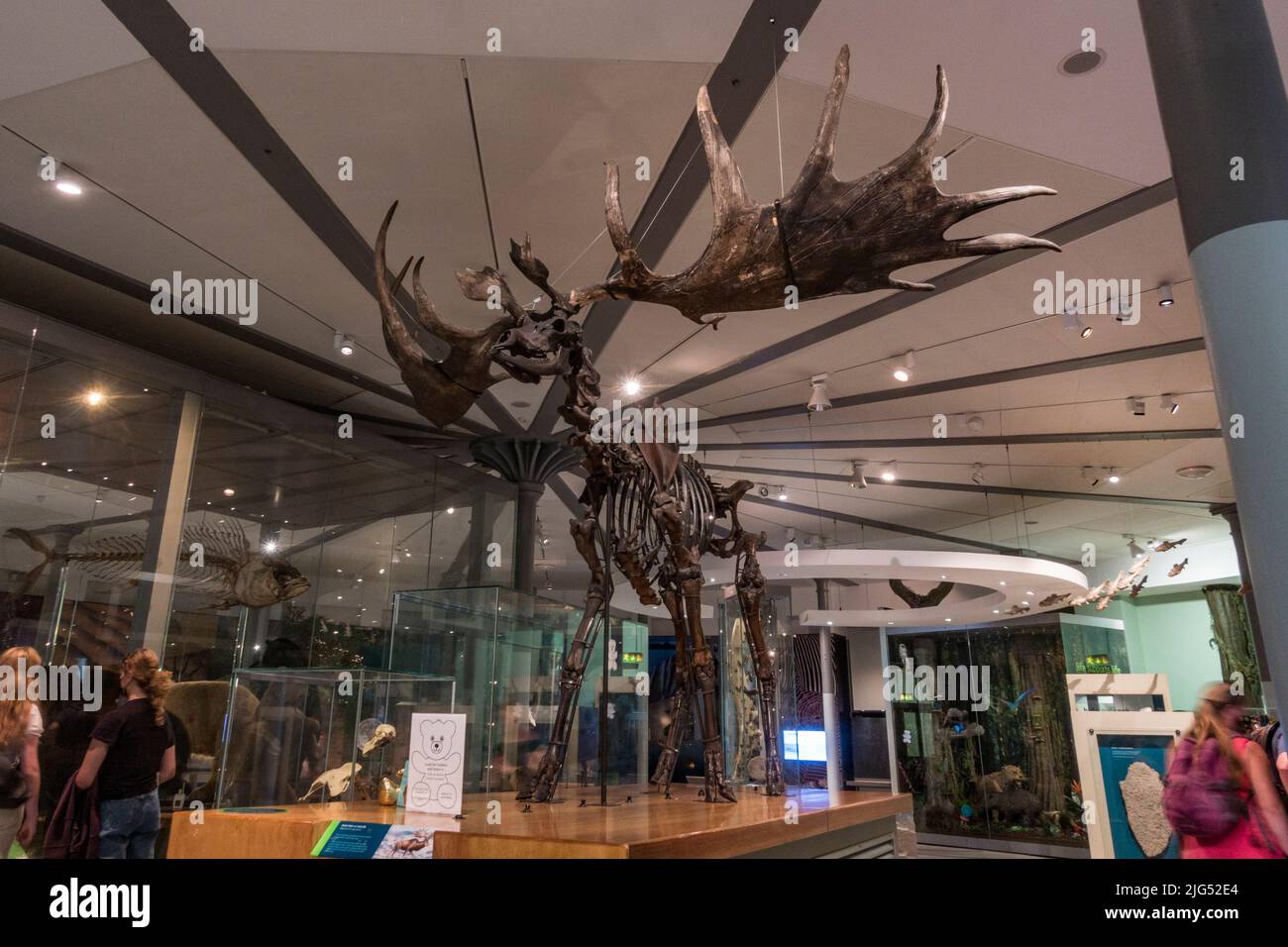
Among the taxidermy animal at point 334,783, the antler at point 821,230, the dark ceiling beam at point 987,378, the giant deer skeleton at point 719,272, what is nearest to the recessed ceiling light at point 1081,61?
the giant deer skeleton at point 719,272

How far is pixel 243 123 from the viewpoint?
15.3 feet

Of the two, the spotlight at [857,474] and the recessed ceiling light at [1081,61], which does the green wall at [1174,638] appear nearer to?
the spotlight at [857,474]

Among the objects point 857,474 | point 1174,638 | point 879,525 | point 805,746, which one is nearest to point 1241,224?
point 805,746

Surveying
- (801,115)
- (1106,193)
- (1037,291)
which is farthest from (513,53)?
(1037,291)

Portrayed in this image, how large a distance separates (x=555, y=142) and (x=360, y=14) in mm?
1287

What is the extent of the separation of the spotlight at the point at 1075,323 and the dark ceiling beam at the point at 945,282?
0.74 metres

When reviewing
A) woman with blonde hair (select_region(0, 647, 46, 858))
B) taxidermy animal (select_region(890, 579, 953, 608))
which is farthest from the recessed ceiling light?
taxidermy animal (select_region(890, 579, 953, 608))

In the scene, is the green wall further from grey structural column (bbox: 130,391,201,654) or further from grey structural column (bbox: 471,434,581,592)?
grey structural column (bbox: 130,391,201,654)

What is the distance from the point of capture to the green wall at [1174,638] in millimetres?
12945

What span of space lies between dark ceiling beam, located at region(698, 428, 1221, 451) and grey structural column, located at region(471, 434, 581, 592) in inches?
72.4

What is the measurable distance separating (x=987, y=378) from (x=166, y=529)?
7.91 meters

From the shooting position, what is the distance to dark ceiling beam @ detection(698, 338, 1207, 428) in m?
6.96

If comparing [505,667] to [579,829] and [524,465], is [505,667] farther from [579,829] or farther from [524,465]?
[524,465]
